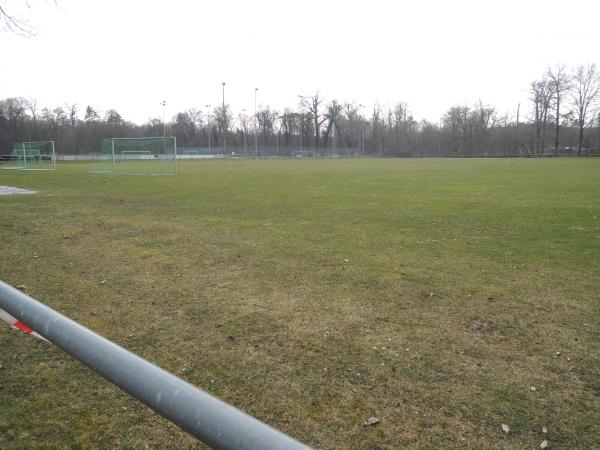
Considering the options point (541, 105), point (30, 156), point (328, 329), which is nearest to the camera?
point (328, 329)

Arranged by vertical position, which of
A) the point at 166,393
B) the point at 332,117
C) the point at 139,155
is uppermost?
the point at 332,117

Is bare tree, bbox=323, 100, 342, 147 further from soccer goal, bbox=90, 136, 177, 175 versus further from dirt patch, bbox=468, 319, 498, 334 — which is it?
dirt patch, bbox=468, 319, 498, 334

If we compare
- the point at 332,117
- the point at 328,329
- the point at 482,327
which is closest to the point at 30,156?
the point at 328,329

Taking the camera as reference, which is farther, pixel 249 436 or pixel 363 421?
pixel 363 421

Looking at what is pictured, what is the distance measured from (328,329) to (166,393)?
330 centimetres

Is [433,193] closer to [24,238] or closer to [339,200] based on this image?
[339,200]

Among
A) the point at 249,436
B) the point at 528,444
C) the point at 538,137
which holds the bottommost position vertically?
the point at 528,444

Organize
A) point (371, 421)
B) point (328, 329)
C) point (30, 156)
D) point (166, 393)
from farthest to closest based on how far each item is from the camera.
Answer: point (30, 156) → point (328, 329) → point (371, 421) → point (166, 393)

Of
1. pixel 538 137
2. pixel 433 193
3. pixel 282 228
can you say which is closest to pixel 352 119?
pixel 538 137

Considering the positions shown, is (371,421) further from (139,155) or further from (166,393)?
(139,155)

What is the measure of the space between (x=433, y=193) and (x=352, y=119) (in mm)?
101333

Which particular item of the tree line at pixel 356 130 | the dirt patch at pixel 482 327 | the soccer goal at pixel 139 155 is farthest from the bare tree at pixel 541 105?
the dirt patch at pixel 482 327

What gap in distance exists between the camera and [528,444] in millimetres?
2727

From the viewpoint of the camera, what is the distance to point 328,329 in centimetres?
432
